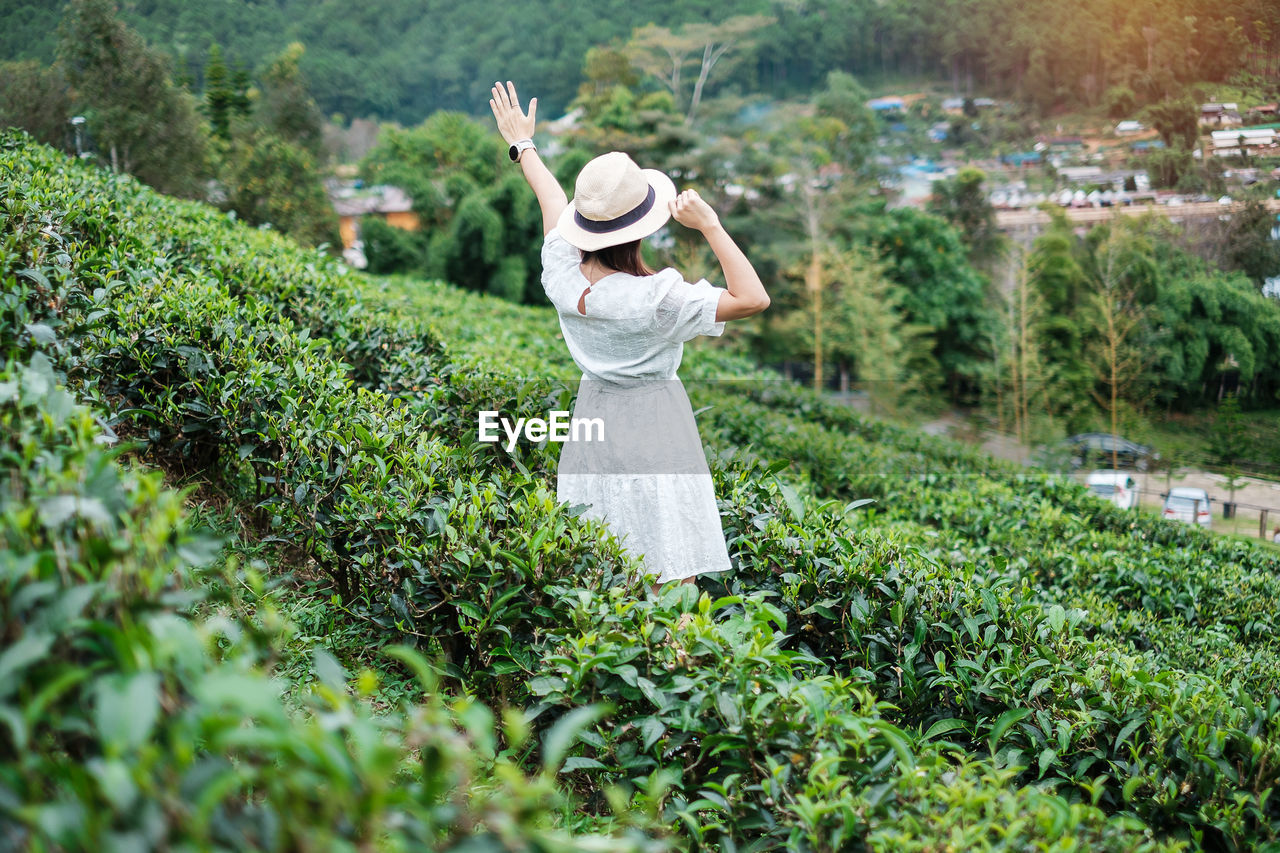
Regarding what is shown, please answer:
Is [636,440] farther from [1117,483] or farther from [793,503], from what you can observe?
[1117,483]

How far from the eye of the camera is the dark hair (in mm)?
1828

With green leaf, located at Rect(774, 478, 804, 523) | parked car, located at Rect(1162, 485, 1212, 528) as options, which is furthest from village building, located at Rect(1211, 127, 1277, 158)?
green leaf, located at Rect(774, 478, 804, 523)

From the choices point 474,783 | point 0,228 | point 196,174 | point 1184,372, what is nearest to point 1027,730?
point 474,783

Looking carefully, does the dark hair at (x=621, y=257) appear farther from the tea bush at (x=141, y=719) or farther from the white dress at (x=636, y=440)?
the tea bush at (x=141, y=719)

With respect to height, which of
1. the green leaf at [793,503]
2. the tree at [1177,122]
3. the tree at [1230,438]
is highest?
the tree at [1177,122]

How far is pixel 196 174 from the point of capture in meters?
13.7

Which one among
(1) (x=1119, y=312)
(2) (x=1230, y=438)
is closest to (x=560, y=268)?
(2) (x=1230, y=438)

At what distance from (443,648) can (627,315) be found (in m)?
0.84

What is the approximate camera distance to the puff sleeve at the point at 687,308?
1.74m

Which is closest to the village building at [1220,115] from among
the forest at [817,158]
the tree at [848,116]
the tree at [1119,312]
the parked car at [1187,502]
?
the forest at [817,158]

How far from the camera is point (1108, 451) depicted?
1150cm

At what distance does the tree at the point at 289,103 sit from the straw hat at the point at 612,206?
21.0 meters

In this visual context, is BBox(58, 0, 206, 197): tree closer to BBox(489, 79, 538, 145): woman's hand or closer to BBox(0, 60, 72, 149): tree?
BBox(0, 60, 72, 149): tree

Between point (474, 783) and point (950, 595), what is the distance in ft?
3.77
